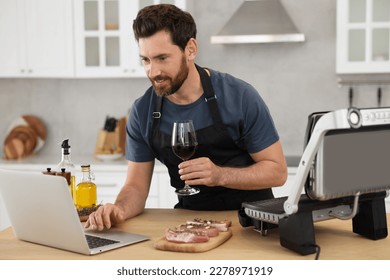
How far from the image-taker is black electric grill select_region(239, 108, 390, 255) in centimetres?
185

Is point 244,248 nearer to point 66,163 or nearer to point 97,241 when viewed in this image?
point 97,241

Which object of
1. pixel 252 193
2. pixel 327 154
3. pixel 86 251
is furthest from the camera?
pixel 252 193

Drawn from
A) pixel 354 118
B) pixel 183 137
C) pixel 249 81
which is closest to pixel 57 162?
pixel 249 81

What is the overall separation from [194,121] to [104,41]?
2313 millimetres

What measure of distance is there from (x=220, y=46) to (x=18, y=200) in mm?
3241

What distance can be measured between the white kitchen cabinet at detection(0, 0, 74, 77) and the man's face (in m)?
2.45

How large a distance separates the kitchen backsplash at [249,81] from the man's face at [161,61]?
2.55 m

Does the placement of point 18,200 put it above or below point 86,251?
above

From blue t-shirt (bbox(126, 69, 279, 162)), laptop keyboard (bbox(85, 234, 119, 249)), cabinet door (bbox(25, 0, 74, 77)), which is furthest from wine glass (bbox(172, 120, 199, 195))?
cabinet door (bbox(25, 0, 74, 77))

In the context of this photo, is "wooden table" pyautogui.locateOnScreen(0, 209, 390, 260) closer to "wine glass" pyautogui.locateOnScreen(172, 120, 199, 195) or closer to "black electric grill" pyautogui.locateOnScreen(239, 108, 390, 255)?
"black electric grill" pyautogui.locateOnScreen(239, 108, 390, 255)

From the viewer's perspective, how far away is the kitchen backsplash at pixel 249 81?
198 inches

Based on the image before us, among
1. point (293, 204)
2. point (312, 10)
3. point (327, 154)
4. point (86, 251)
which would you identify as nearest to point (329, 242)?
point (293, 204)

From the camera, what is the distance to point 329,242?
6.93 feet
